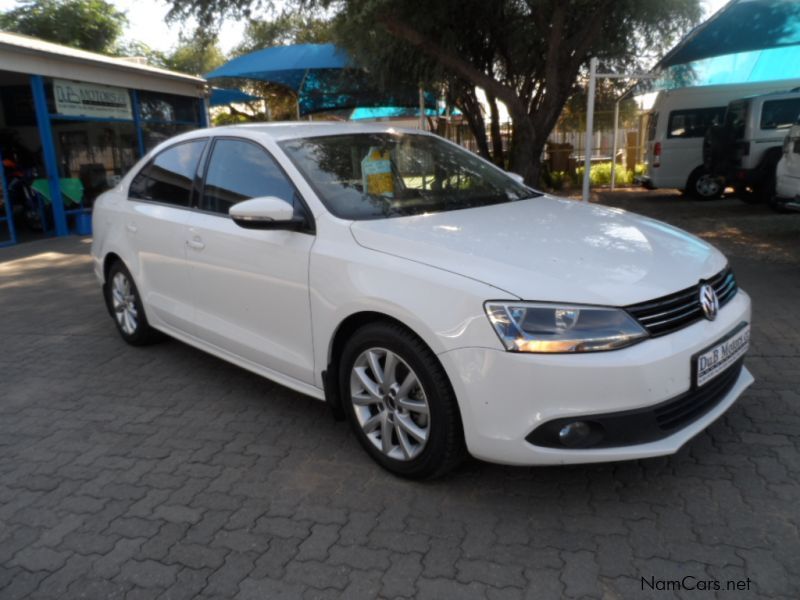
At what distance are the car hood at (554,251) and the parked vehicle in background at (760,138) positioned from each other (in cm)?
916

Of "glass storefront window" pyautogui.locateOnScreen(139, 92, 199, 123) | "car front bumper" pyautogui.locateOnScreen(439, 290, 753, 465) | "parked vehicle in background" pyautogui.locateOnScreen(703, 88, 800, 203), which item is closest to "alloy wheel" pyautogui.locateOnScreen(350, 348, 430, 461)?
"car front bumper" pyautogui.locateOnScreen(439, 290, 753, 465)

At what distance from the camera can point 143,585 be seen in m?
2.47

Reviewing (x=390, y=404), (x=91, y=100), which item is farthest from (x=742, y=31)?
(x=390, y=404)

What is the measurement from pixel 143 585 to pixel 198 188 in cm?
245

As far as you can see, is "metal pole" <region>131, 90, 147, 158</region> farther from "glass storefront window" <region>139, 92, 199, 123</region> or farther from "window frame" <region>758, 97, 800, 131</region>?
"window frame" <region>758, 97, 800, 131</region>

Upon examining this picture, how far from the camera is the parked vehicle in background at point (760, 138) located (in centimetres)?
1117

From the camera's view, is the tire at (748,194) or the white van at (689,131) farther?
the white van at (689,131)

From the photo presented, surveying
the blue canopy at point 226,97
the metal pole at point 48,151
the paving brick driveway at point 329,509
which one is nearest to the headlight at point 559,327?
the paving brick driveway at point 329,509

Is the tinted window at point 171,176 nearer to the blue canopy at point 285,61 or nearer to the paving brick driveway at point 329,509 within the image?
the paving brick driveway at point 329,509

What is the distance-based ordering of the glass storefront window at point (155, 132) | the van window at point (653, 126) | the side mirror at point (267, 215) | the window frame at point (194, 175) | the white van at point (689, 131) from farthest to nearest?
the van window at point (653, 126) < the white van at point (689, 131) < the glass storefront window at point (155, 132) < the window frame at point (194, 175) < the side mirror at point (267, 215)

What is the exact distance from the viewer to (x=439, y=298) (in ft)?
8.65

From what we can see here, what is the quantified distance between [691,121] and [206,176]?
40.6ft

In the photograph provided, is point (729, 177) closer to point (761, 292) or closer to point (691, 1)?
point (691, 1)

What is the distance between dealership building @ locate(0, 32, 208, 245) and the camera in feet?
33.9
